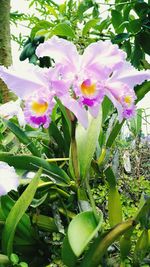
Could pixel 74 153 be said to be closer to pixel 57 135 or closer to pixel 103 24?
pixel 57 135

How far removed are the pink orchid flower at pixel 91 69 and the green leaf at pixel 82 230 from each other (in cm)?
23

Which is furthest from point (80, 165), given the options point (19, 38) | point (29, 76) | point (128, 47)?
point (19, 38)

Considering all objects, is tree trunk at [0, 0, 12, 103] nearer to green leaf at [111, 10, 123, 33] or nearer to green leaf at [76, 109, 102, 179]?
green leaf at [111, 10, 123, 33]

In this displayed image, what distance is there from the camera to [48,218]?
0.87m

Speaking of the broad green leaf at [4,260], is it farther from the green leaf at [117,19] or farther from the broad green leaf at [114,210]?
the green leaf at [117,19]

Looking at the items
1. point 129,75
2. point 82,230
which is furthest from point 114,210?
point 129,75

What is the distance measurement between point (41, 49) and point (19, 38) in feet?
10.3

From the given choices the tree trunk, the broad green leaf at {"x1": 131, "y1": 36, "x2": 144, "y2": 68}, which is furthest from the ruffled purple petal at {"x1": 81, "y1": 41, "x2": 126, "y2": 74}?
the tree trunk

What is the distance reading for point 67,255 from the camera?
725 mm

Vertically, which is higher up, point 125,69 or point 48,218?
point 125,69

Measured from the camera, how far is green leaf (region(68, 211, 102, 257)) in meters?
0.64

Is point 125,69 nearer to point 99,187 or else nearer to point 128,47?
point 99,187

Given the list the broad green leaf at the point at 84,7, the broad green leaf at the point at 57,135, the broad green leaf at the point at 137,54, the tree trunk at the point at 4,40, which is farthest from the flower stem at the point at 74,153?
the tree trunk at the point at 4,40

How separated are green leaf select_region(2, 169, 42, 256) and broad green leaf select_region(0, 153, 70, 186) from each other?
0.58 feet
